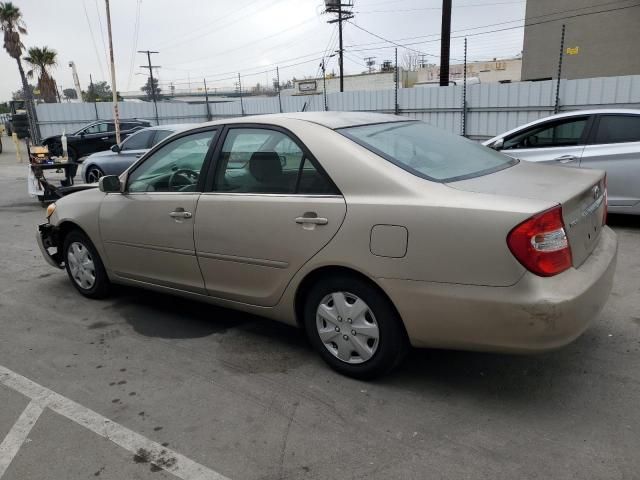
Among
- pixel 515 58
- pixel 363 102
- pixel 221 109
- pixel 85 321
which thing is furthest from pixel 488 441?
pixel 515 58

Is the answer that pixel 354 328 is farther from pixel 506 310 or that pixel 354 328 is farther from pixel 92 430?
pixel 92 430

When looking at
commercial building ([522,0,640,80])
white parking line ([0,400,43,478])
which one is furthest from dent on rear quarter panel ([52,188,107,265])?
commercial building ([522,0,640,80])

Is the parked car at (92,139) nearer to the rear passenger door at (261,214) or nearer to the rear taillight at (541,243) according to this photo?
the rear passenger door at (261,214)

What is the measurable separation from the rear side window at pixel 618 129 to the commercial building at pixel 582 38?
17.2 m

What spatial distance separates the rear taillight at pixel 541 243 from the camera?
2.53 m

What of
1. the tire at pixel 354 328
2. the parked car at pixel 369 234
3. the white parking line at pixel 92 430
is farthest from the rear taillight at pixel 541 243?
the white parking line at pixel 92 430

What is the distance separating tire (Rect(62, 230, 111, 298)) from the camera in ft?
15.5

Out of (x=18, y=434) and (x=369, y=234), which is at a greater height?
(x=369, y=234)

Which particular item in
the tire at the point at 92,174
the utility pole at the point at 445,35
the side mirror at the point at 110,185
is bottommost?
the tire at the point at 92,174

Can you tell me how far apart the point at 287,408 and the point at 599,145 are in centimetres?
553

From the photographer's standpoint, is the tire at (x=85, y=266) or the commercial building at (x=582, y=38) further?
the commercial building at (x=582, y=38)

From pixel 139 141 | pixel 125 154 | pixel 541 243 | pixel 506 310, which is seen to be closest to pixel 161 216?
pixel 506 310

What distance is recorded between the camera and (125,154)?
1154 cm

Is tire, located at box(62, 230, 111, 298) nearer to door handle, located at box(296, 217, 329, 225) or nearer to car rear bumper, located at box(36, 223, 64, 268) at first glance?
car rear bumper, located at box(36, 223, 64, 268)
